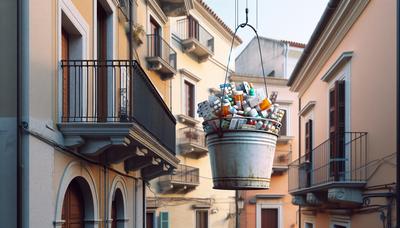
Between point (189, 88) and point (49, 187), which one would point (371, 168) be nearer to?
point (49, 187)

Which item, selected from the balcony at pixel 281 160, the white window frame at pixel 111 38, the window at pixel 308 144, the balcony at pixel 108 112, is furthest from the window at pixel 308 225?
the white window frame at pixel 111 38

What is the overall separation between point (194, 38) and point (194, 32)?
0.52 meters

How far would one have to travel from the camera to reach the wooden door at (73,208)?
6.95 m

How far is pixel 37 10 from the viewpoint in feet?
18.1

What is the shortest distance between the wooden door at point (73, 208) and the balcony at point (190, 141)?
11.2 meters


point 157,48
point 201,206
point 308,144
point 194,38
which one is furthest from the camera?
point 201,206

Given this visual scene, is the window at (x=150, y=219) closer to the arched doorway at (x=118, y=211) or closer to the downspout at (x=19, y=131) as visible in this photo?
the arched doorway at (x=118, y=211)

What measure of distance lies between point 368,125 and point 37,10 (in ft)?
19.5

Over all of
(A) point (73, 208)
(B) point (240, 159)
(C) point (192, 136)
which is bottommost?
(A) point (73, 208)

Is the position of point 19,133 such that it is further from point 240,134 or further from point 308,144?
point 308,144

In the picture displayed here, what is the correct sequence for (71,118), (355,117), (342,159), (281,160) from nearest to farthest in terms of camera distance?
(71,118) → (342,159) → (355,117) → (281,160)

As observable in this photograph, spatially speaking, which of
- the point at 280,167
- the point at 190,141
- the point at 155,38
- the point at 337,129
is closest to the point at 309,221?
the point at 190,141

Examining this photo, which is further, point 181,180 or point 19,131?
point 181,180

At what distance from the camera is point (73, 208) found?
23.7 feet
